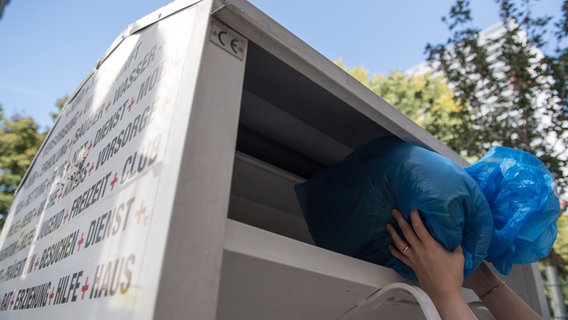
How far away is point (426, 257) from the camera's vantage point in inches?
42.4

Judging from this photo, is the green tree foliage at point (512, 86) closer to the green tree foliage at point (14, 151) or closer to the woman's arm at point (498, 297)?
the woman's arm at point (498, 297)

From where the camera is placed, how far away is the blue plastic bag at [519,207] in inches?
→ 46.8

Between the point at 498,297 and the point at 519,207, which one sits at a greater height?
the point at 519,207

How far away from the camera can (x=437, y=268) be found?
3.48 feet

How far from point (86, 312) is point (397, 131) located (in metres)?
1.08

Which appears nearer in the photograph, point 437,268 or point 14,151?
point 437,268

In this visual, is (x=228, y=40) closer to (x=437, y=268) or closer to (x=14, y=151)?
(x=437, y=268)

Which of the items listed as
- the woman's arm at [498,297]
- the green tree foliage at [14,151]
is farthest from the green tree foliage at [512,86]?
the green tree foliage at [14,151]

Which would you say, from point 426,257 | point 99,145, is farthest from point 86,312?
point 426,257

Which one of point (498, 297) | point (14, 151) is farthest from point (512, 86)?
point (14, 151)

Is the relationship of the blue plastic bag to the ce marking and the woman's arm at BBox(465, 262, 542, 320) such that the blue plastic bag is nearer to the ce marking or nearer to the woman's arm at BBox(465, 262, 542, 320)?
the woman's arm at BBox(465, 262, 542, 320)

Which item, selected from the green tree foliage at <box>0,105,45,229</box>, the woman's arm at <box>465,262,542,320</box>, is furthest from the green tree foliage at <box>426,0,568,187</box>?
the green tree foliage at <box>0,105,45,229</box>

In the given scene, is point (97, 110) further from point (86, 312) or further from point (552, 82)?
point (552, 82)

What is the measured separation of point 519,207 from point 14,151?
36.2 feet
